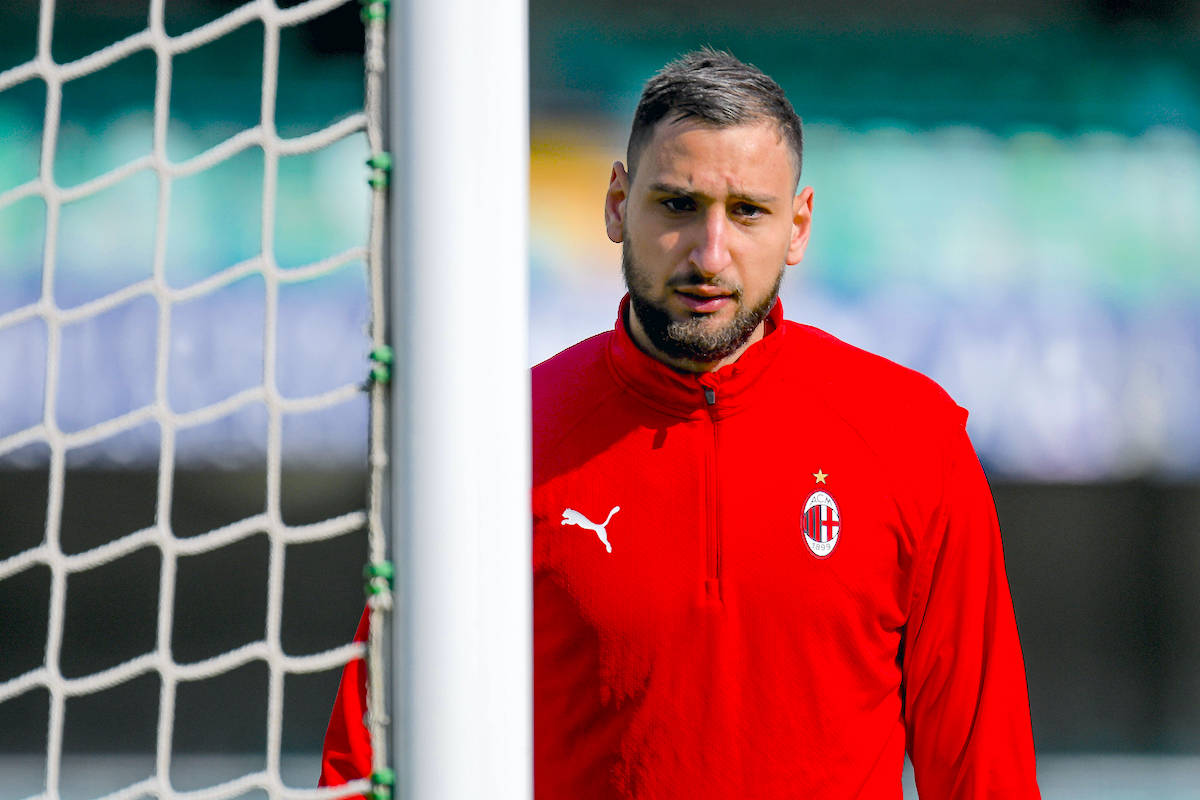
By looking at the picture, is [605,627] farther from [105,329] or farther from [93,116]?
[93,116]

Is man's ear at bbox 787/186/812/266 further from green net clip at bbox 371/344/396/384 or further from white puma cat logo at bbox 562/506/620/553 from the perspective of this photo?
green net clip at bbox 371/344/396/384

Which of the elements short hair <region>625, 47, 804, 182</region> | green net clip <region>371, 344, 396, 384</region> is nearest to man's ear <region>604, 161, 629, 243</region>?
short hair <region>625, 47, 804, 182</region>

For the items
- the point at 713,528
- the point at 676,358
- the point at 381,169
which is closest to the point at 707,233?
the point at 676,358

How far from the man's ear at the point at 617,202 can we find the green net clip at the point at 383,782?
0.70 meters

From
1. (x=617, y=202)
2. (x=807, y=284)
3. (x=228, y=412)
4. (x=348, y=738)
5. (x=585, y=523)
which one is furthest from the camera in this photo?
(x=807, y=284)

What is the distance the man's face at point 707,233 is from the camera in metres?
1.27

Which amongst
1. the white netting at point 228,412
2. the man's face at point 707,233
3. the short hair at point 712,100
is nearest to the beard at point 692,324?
the man's face at point 707,233

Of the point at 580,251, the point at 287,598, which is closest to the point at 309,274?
the point at 580,251

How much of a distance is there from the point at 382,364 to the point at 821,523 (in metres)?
0.60

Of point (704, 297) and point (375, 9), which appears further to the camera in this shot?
point (704, 297)

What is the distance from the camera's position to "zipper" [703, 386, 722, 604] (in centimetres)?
127

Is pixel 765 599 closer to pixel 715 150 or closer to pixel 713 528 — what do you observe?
pixel 713 528

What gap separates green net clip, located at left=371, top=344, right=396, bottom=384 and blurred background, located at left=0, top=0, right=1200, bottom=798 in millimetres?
3320

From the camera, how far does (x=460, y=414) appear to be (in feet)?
2.80
